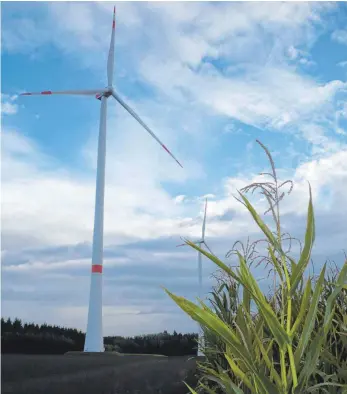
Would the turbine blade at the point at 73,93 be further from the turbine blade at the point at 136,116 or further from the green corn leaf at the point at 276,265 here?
the green corn leaf at the point at 276,265

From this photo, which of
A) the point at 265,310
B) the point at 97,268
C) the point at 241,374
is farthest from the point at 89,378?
the point at 97,268

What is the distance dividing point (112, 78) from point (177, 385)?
71.3 ft

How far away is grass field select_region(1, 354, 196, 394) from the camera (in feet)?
33.2

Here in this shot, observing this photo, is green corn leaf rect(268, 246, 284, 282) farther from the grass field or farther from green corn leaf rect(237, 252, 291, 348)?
the grass field

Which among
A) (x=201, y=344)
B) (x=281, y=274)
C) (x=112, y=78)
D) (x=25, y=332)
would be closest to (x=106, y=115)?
(x=112, y=78)

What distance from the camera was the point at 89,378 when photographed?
36.1 feet

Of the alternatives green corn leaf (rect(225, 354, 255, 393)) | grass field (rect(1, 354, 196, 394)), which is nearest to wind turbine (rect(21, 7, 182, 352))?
grass field (rect(1, 354, 196, 394))

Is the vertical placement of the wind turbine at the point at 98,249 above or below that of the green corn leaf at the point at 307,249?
above

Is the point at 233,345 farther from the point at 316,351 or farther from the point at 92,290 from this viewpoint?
the point at 92,290

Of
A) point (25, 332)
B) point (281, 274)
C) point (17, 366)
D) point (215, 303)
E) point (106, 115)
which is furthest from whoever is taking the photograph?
point (106, 115)

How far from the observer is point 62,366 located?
41.3 feet

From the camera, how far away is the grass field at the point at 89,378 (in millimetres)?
10125

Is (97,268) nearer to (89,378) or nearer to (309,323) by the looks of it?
(89,378)

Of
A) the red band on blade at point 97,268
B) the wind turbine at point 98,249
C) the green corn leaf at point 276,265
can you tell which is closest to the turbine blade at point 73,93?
the wind turbine at point 98,249
